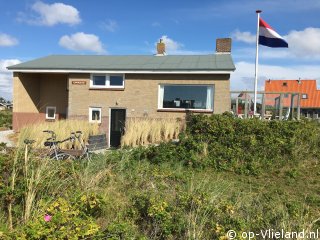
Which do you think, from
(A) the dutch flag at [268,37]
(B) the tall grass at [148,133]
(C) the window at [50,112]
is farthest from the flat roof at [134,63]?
(B) the tall grass at [148,133]

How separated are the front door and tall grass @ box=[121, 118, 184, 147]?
443 cm

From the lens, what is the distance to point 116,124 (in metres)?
18.3

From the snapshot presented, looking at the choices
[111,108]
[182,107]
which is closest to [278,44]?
[182,107]

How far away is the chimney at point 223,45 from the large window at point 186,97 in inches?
209

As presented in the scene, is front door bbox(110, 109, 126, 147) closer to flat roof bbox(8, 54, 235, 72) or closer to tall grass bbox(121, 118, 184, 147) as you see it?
flat roof bbox(8, 54, 235, 72)

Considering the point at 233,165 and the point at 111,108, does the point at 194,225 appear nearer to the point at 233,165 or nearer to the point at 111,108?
the point at 233,165

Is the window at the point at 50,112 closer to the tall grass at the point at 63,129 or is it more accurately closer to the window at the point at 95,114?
the window at the point at 95,114

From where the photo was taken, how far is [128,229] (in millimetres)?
3768

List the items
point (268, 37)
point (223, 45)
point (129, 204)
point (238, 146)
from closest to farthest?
point (129, 204) < point (238, 146) < point (268, 37) < point (223, 45)

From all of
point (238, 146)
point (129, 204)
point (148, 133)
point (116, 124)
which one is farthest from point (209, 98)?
point (129, 204)

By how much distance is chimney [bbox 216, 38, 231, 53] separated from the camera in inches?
827

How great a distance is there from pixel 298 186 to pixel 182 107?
10.1m

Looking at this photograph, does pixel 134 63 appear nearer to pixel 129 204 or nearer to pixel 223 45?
pixel 223 45

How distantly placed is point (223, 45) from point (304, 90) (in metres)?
36.3
